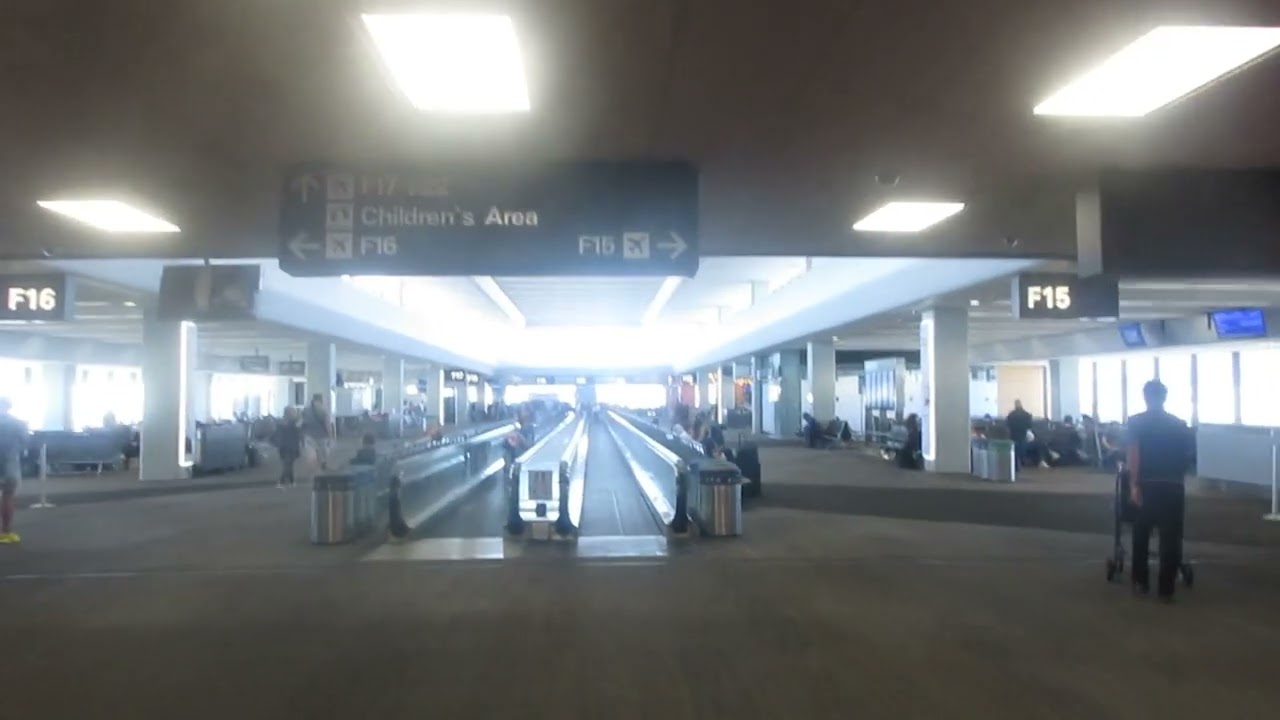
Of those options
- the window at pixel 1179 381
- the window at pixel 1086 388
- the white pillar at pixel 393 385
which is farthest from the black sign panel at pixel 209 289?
the window at pixel 1086 388

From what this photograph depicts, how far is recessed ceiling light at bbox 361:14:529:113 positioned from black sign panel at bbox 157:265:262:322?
278 inches

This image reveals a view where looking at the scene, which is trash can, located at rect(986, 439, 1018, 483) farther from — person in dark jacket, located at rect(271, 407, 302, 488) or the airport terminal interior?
person in dark jacket, located at rect(271, 407, 302, 488)

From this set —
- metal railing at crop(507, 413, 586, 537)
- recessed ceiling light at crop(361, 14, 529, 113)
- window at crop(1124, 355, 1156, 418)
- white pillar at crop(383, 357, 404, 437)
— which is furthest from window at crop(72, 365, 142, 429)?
window at crop(1124, 355, 1156, 418)

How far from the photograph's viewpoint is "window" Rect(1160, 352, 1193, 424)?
3234 cm

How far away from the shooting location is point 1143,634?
726 cm

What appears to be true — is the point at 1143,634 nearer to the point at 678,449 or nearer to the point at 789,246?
the point at 789,246

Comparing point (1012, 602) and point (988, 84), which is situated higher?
point (988, 84)

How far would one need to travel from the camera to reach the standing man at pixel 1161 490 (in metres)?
8.52

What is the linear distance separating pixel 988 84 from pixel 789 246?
5969 millimetres

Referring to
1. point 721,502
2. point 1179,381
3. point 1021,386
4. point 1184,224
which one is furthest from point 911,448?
point 1021,386

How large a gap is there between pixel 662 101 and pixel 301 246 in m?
3.29

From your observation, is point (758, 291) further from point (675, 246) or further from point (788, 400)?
point (675, 246)

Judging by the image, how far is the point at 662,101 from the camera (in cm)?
621

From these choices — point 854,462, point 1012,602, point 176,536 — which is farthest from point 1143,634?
point 854,462
